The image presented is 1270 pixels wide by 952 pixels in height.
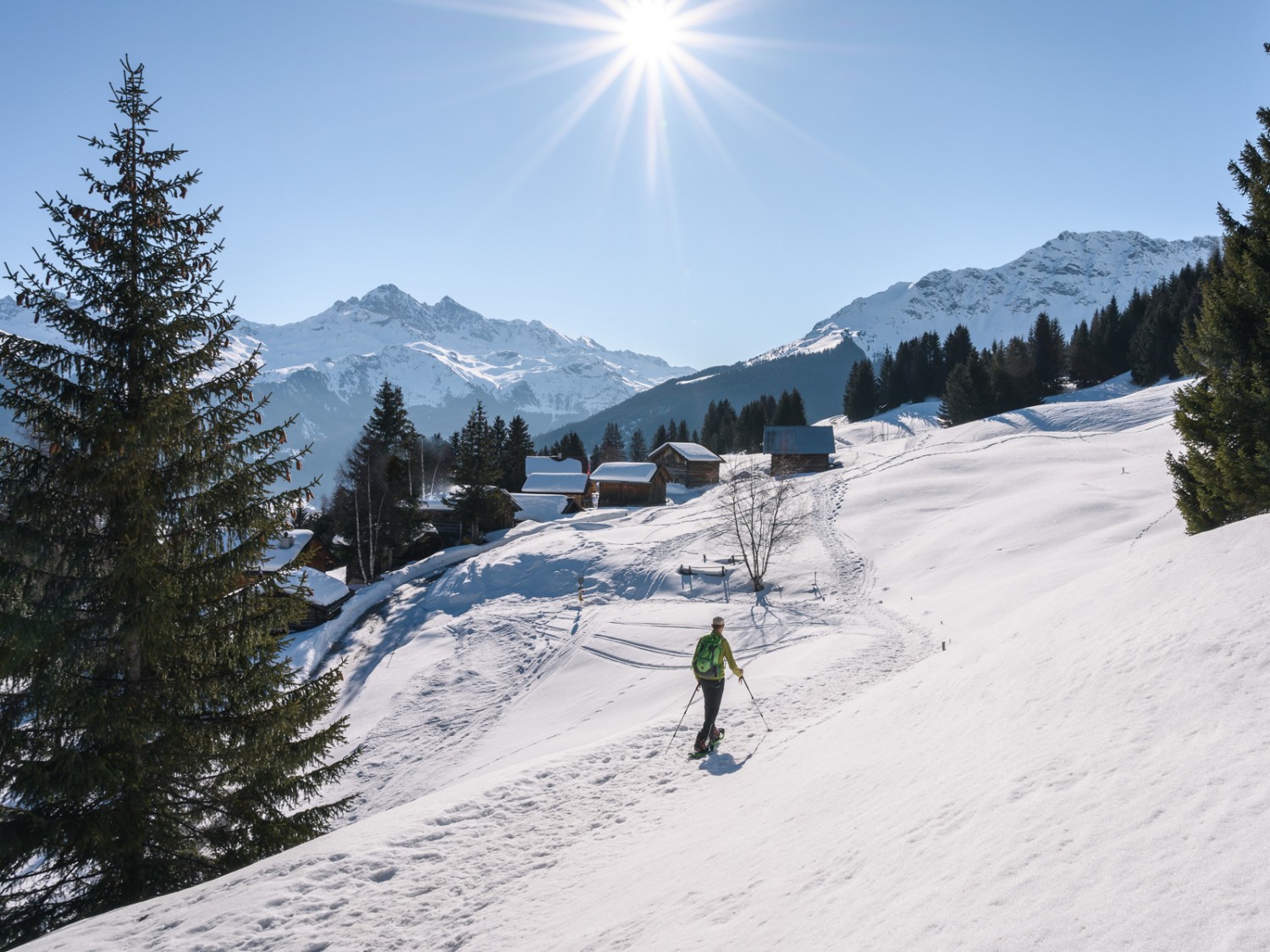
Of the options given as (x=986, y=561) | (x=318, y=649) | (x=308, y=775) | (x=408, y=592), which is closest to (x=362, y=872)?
(x=308, y=775)

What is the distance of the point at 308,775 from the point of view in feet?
34.0

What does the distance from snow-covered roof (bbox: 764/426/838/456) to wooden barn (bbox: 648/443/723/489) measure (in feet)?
24.9

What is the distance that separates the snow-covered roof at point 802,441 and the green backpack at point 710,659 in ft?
179

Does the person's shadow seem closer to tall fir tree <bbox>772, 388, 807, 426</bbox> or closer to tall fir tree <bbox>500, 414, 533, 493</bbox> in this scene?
tall fir tree <bbox>500, 414, 533, 493</bbox>

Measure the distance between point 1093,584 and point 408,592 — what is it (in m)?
32.9

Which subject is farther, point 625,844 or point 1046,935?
point 625,844

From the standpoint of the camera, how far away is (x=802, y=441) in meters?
64.5

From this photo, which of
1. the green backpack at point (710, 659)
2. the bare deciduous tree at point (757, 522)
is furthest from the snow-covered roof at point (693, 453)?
the green backpack at point (710, 659)

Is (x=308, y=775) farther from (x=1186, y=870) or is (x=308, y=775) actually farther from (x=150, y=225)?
(x=1186, y=870)

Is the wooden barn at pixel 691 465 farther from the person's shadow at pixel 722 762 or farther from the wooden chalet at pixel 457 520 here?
the person's shadow at pixel 722 762

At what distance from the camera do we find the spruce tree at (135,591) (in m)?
8.14

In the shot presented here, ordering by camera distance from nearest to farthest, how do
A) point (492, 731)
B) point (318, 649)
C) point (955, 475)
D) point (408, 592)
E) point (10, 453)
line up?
point (10, 453)
point (492, 731)
point (318, 649)
point (408, 592)
point (955, 475)

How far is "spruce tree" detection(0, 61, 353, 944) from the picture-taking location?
8.14m

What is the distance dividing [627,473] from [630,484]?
1.30 m
